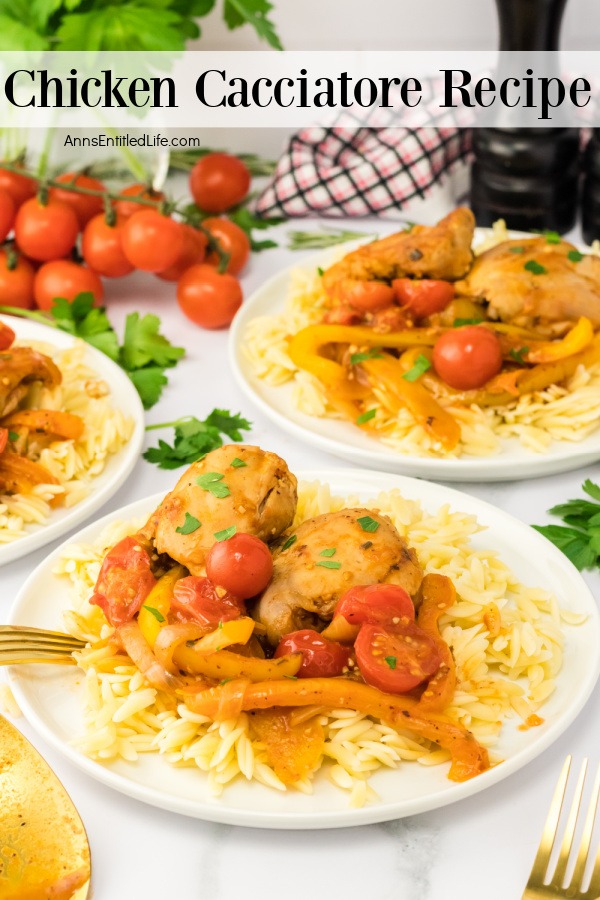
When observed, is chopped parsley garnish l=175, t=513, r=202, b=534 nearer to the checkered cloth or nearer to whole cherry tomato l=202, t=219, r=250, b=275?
whole cherry tomato l=202, t=219, r=250, b=275

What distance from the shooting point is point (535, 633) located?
290cm

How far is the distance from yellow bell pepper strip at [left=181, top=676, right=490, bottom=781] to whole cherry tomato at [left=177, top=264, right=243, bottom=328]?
261 cm

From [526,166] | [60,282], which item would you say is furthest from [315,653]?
[526,166]

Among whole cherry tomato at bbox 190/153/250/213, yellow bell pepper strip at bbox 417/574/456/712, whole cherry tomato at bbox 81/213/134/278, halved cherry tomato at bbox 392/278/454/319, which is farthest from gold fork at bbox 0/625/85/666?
whole cherry tomato at bbox 190/153/250/213

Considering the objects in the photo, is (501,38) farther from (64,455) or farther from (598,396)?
(64,455)

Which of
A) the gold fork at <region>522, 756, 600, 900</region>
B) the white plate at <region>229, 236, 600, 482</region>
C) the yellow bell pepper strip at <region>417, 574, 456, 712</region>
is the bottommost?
the white plate at <region>229, 236, 600, 482</region>

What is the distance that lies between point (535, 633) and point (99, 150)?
380 centimetres

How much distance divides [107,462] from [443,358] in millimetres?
1307

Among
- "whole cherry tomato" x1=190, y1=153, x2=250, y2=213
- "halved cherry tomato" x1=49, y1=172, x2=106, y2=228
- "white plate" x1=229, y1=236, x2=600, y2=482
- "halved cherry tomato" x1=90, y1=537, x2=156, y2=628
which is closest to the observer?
"halved cherry tomato" x1=90, y1=537, x2=156, y2=628

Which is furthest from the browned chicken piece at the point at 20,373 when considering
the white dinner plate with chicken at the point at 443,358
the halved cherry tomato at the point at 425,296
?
the halved cherry tomato at the point at 425,296

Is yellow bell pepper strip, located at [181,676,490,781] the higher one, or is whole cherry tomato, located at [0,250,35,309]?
yellow bell pepper strip, located at [181,676,490,781]

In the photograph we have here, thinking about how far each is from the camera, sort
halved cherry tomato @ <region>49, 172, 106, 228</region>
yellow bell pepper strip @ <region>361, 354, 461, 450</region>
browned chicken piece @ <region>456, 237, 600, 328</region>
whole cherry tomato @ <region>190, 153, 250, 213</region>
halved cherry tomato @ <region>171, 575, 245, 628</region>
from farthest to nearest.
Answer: whole cherry tomato @ <region>190, 153, 250, 213</region>
halved cherry tomato @ <region>49, 172, 106, 228</region>
browned chicken piece @ <region>456, 237, 600, 328</region>
yellow bell pepper strip @ <region>361, 354, 461, 450</region>
halved cherry tomato @ <region>171, 575, 245, 628</region>

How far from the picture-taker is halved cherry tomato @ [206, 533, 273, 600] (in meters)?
2.76

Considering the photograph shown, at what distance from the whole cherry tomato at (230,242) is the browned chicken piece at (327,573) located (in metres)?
2.71
